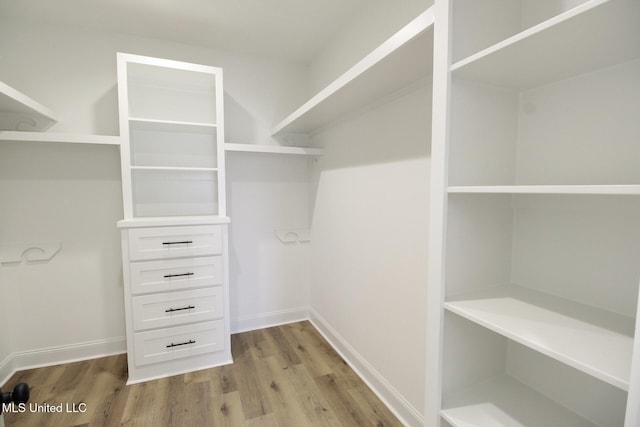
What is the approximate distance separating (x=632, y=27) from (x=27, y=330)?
355cm

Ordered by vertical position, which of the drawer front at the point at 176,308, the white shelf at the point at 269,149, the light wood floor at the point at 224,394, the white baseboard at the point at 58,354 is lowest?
the light wood floor at the point at 224,394

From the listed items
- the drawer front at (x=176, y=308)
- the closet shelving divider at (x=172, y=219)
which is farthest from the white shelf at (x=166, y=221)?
the drawer front at (x=176, y=308)

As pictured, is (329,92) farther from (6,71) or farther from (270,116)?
(6,71)

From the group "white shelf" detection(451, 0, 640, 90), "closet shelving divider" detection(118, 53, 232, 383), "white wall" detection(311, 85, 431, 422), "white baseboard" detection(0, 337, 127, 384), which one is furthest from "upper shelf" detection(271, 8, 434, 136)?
"white baseboard" detection(0, 337, 127, 384)

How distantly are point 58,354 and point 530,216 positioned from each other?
3220 mm

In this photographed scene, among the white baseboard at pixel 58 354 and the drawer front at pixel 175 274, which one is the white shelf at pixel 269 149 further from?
the white baseboard at pixel 58 354

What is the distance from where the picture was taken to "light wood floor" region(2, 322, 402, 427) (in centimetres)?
169

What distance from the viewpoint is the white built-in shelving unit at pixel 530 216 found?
2.58ft

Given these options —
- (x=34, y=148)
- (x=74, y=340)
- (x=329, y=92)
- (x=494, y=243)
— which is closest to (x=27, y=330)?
(x=74, y=340)

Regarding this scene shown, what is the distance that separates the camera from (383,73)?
54.4 inches

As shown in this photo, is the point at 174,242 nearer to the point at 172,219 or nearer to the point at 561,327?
the point at 172,219

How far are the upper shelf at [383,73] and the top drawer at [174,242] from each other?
108cm

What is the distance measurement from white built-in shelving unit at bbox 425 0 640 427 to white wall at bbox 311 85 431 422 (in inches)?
17.4

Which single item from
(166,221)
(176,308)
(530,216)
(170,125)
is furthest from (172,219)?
(530,216)
